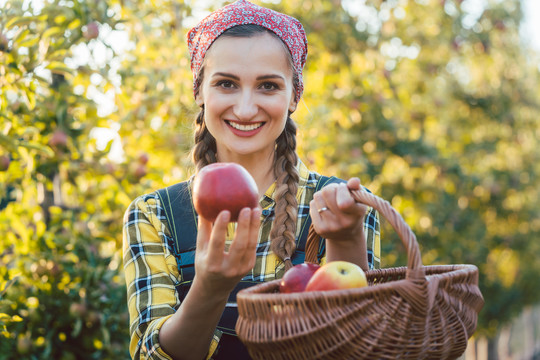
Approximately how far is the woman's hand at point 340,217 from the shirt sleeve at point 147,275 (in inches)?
18.9

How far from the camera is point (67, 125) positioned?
290 centimetres

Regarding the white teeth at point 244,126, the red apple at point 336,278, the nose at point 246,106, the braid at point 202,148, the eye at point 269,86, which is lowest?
the red apple at point 336,278

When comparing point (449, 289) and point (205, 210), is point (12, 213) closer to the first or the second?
point (205, 210)

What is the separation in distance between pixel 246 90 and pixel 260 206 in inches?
13.9

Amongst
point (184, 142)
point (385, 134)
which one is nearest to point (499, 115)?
point (385, 134)

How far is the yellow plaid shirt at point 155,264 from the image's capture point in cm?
162

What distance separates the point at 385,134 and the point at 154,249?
13.9 feet

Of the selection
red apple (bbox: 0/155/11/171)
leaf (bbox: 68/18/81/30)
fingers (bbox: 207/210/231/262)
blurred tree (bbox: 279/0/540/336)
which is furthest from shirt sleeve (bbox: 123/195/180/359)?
blurred tree (bbox: 279/0/540/336)

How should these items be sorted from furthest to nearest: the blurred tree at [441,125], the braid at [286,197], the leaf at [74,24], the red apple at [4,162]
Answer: the blurred tree at [441,125] → the leaf at [74,24] → the red apple at [4,162] → the braid at [286,197]

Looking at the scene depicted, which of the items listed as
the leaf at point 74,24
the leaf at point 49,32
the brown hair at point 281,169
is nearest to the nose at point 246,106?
the brown hair at point 281,169

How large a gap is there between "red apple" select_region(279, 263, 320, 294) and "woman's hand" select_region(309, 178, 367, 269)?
0.39ft

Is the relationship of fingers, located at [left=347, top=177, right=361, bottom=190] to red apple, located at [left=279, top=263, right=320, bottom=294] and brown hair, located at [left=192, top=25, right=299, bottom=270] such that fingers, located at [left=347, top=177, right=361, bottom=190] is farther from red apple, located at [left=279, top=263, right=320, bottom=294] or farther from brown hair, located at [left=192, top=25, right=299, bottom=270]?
brown hair, located at [left=192, top=25, right=299, bottom=270]

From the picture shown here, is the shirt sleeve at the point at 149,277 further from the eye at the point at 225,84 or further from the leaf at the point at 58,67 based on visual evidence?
the leaf at the point at 58,67

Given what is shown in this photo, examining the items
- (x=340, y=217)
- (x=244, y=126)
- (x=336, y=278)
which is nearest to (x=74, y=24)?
(x=244, y=126)
